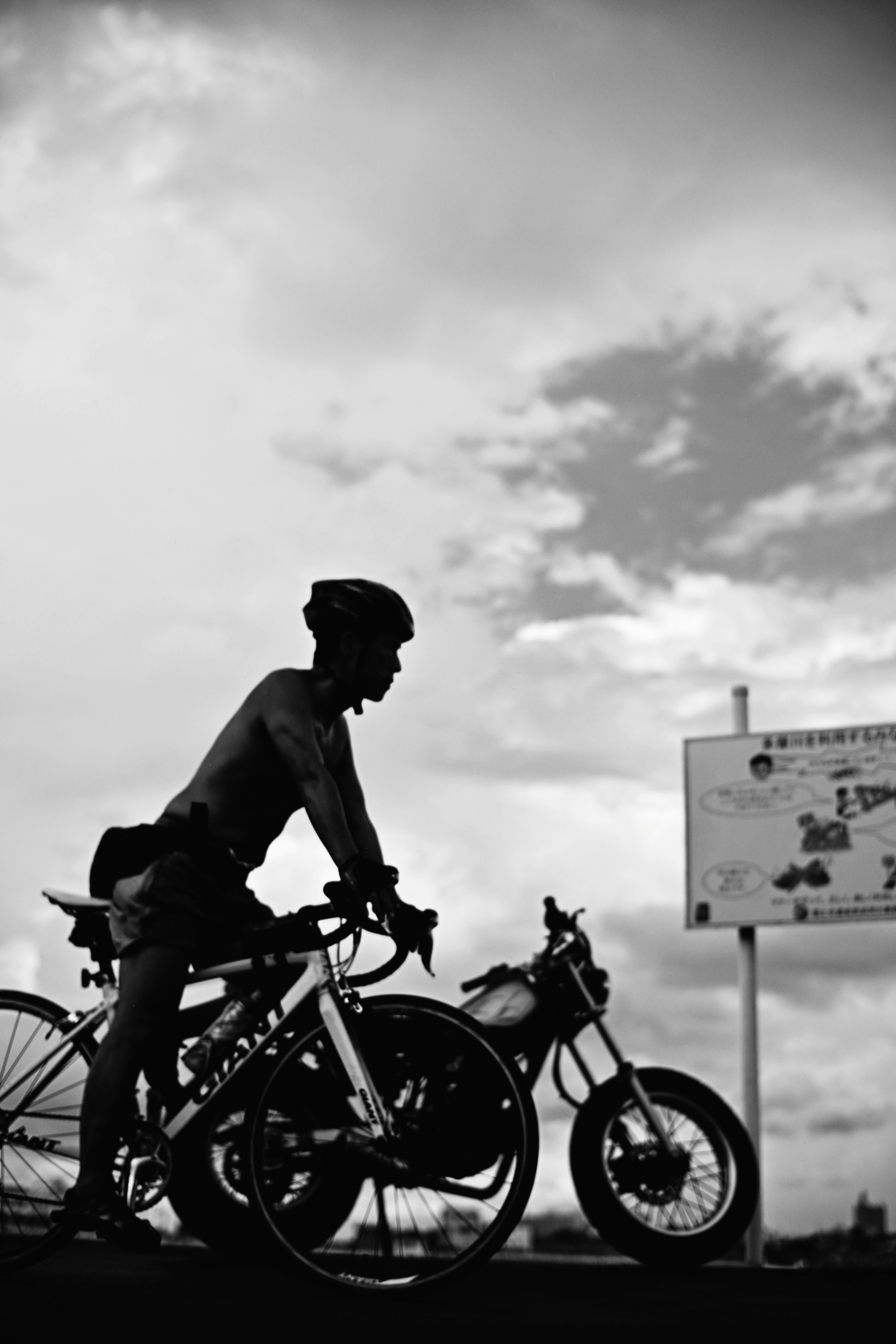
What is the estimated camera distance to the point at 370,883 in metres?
3.42

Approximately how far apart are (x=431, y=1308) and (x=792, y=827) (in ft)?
24.6

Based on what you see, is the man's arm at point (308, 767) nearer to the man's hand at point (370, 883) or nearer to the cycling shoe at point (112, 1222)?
the man's hand at point (370, 883)

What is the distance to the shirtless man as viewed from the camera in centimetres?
350

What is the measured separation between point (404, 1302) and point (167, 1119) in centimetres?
73

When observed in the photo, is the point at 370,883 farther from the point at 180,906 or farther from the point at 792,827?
the point at 792,827

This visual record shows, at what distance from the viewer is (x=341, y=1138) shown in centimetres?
347

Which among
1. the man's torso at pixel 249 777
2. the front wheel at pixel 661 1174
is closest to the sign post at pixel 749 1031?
the front wheel at pixel 661 1174

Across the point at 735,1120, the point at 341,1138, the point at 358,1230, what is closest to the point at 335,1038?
the point at 341,1138

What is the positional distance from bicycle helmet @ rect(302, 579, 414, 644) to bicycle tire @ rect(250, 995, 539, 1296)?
899 millimetres

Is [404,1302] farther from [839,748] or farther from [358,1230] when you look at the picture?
[839,748]

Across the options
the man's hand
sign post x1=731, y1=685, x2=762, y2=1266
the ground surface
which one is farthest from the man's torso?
sign post x1=731, y1=685, x2=762, y2=1266

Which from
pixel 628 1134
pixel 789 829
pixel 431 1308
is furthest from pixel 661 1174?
pixel 789 829

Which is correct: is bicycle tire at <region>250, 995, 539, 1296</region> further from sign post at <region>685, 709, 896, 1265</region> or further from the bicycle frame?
sign post at <region>685, 709, 896, 1265</region>

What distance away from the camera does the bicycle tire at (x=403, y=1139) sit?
3.34 meters
